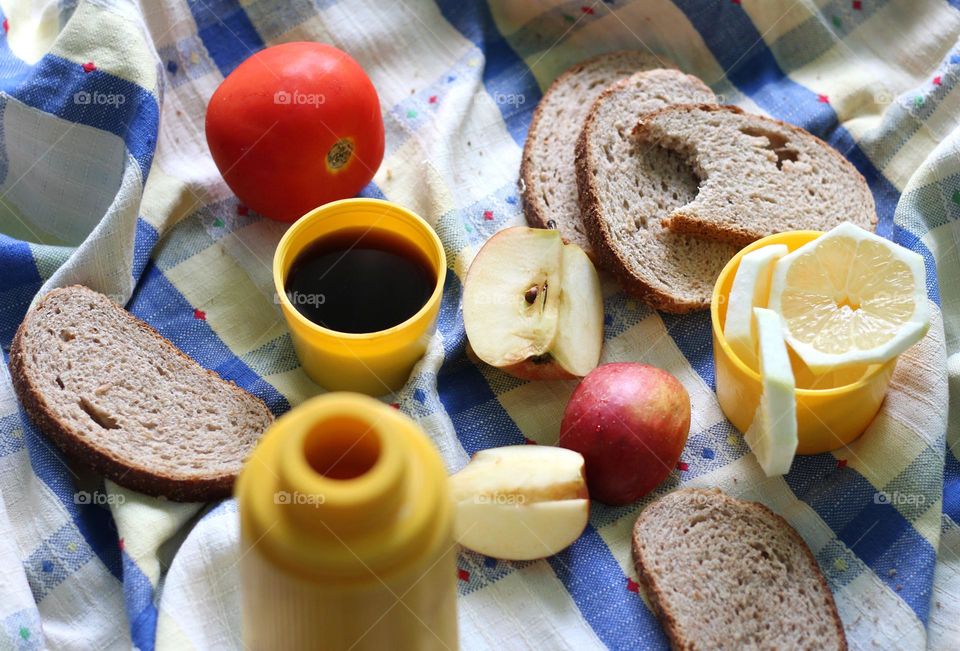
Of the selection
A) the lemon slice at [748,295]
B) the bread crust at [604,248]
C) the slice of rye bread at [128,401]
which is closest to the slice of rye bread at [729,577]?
the lemon slice at [748,295]

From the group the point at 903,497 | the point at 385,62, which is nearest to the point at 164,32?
the point at 385,62

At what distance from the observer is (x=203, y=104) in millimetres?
1975

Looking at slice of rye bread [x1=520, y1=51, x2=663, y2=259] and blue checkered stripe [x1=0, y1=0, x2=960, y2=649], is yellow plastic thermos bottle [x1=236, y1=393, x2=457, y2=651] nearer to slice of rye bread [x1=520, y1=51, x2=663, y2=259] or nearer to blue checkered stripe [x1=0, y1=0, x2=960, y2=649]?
blue checkered stripe [x1=0, y1=0, x2=960, y2=649]

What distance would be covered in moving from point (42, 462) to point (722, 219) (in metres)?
1.18

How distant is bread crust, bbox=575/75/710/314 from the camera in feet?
5.74

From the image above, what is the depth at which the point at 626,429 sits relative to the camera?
1537mm

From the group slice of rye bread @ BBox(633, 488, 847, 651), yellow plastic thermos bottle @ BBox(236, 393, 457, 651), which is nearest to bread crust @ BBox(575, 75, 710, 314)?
slice of rye bread @ BBox(633, 488, 847, 651)

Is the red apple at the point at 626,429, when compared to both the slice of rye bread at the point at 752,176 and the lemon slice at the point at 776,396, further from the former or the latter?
the slice of rye bread at the point at 752,176

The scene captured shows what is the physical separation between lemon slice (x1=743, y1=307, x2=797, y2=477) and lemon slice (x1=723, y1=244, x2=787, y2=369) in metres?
0.02

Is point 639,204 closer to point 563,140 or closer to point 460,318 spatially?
point 563,140

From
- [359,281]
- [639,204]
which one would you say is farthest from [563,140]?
[359,281]

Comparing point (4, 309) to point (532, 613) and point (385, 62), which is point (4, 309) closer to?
point (385, 62)

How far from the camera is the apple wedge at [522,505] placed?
149cm

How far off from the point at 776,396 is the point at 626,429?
0.23 metres
